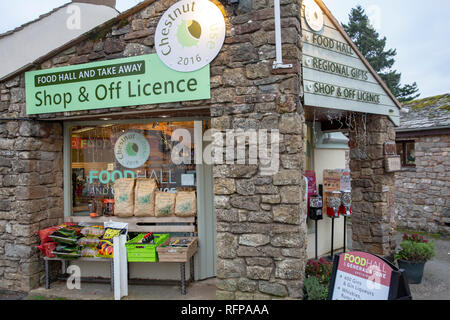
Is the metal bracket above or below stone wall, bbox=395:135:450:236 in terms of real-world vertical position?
above

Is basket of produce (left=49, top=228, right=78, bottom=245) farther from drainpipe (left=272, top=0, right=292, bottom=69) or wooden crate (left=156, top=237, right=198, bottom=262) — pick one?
drainpipe (left=272, top=0, right=292, bottom=69)

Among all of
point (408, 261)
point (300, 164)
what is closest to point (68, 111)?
point (300, 164)

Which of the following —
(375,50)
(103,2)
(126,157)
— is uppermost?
(375,50)

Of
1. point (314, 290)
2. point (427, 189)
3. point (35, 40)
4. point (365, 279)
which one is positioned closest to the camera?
point (365, 279)

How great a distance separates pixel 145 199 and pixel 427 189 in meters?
7.80

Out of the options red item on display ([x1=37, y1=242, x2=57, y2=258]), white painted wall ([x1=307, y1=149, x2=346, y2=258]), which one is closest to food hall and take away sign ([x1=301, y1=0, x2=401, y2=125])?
white painted wall ([x1=307, y1=149, x2=346, y2=258])

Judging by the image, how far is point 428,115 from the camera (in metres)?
9.28

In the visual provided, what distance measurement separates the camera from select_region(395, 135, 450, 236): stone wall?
8.37m

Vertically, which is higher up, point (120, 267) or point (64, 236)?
point (64, 236)

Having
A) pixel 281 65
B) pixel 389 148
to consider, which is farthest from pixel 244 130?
pixel 389 148

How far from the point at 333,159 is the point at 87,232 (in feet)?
17.1

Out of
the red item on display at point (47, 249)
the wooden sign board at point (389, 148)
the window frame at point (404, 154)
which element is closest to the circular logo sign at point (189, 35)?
the red item on display at point (47, 249)

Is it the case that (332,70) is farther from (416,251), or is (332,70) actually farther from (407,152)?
(407,152)

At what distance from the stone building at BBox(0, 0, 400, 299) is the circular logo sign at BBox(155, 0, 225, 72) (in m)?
0.12
